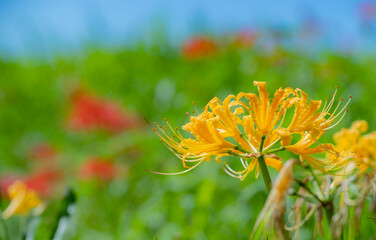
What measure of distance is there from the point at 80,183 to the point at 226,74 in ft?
5.52

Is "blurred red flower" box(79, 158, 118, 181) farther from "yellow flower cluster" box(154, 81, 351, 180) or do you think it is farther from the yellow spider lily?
"yellow flower cluster" box(154, 81, 351, 180)

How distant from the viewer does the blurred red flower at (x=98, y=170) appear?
289cm

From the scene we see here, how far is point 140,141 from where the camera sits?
3027mm

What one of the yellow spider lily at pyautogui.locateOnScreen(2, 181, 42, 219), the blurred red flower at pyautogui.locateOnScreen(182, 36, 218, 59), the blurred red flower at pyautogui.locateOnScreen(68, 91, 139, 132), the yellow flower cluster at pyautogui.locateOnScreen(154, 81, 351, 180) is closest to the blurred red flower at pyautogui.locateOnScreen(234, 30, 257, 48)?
the blurred red flower at pyautogui.locateOnScreen(182, 36, 218, 59)

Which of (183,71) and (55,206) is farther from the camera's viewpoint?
(183,71)

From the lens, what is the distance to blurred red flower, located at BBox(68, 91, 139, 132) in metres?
3.63

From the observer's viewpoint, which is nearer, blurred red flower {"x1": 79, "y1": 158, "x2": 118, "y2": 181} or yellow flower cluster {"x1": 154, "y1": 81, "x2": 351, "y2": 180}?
yellow flower cluster {"x1": 154, "y1": 81, "x2": 351, "y2": 180}

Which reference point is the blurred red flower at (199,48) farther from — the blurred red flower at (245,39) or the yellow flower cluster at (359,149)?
the yellow flower cluster at (359,149)

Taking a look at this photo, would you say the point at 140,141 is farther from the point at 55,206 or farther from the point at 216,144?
the point at 216,144

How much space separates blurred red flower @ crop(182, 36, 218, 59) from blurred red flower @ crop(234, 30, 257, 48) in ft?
1.07

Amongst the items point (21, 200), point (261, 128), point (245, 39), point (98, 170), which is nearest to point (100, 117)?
point (98, 170)

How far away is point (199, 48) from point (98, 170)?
1.97 metres

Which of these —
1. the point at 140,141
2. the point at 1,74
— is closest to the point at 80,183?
the point at 140,141

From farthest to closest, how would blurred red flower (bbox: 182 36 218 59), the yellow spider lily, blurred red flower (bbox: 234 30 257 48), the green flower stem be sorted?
blurred red flower (bbox: 234 30 257 48), blurred red flower (bbox: 182 36 218 59), the yellow spider lily, the green flower stem
